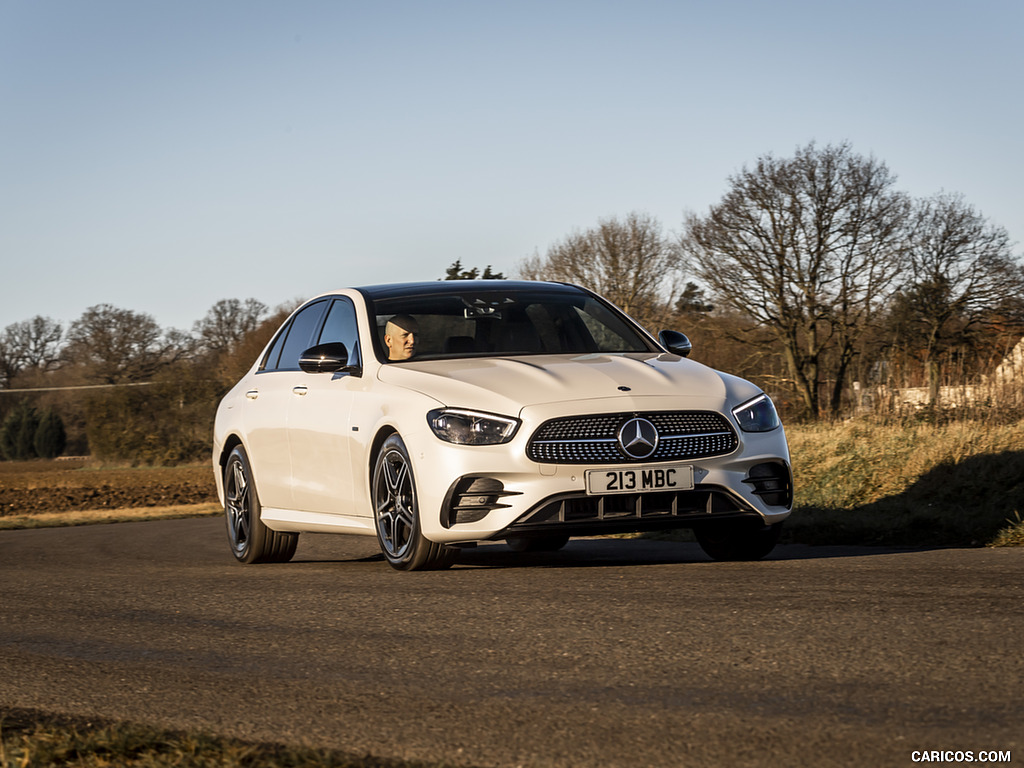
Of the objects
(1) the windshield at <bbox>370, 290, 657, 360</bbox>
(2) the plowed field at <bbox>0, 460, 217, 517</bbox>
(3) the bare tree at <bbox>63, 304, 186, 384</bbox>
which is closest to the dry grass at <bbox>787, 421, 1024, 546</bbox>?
(1) the windshield at <bbox>370, 290, 657, 360</bbox>

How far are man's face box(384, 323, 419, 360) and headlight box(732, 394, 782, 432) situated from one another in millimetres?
2057

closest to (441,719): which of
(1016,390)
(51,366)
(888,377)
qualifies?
(1016,390)

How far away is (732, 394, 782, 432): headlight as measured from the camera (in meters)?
7.23

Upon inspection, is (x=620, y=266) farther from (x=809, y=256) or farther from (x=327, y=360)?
(x=327, y=360)

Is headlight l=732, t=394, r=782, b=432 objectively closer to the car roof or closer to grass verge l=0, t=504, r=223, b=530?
the car roof

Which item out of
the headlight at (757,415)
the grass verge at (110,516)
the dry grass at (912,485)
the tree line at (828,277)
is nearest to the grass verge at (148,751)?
the headlight at (757,415)

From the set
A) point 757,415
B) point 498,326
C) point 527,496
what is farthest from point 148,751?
point 498,326

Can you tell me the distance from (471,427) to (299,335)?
117 inches

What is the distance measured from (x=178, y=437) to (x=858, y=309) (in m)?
36.1

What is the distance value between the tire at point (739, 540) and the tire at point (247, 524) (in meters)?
3.03

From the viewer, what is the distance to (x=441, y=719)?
3.76 m

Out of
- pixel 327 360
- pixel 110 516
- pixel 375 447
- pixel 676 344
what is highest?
pixel 676 344

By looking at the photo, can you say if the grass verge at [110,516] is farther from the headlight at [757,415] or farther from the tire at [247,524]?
the headlight at [757,415]
